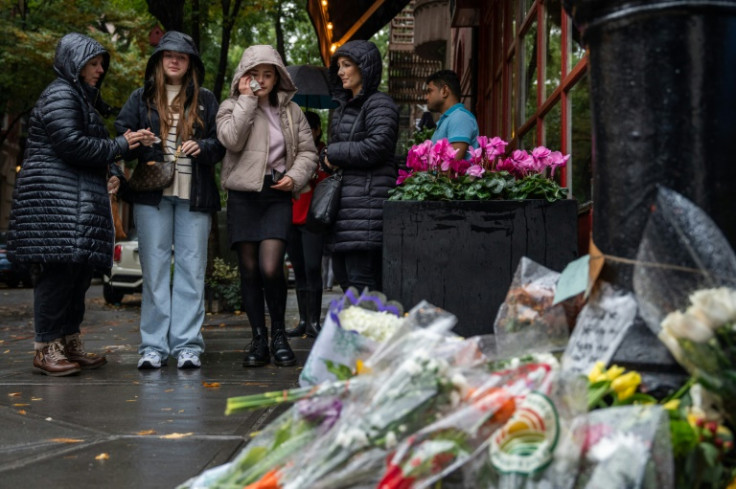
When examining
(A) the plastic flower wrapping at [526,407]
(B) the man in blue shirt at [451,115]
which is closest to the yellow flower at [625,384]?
(A) the plastic flower wrapping at [526,407]

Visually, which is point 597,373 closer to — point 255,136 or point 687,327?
point 687,327

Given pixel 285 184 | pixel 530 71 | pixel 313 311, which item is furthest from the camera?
pixel 313 311

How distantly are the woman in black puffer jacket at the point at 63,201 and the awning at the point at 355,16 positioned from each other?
375cm

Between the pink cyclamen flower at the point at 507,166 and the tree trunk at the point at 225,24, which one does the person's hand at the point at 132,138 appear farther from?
the tree trunk at the point at 225,24

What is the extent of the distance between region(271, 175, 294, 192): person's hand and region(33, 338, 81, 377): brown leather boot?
1.60 metres

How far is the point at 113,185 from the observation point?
539cm

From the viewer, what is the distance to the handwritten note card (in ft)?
6.90

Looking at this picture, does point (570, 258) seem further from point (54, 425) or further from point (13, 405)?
point (13, 405)

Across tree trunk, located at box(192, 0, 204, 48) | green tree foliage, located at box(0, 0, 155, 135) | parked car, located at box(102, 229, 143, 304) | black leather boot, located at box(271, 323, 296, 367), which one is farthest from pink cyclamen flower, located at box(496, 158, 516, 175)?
green tree foliage, located at box(0, 0, 155, 135)

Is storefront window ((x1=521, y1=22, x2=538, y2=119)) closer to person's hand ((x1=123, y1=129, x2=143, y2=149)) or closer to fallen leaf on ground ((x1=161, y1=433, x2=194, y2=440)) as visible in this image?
person's hand ((x1=123, y1=129, x2=143, y2=149))

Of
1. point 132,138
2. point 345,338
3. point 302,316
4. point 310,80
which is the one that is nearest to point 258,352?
point 132,138

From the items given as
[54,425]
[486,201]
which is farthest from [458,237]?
[54,425]

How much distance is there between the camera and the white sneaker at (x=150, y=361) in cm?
535

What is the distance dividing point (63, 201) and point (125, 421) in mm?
1851
